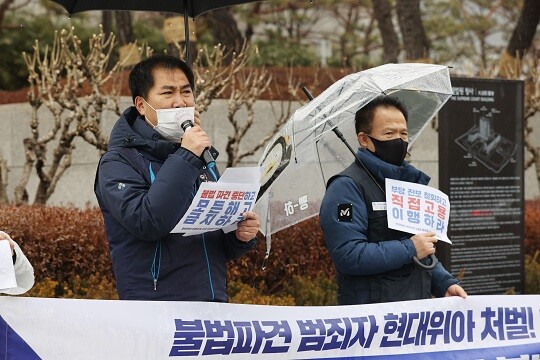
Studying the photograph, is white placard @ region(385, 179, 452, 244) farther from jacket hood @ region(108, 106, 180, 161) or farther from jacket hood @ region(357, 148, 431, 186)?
jacket hood @ region(108, 106, 180, 161)

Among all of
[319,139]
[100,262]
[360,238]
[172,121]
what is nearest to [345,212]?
[360,238]

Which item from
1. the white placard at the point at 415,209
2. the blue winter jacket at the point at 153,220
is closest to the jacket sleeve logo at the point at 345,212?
the white placard at the point at 415,209

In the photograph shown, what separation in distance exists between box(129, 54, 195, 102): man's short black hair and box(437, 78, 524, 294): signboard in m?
4.52

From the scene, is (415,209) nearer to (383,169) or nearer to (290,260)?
(383,169)

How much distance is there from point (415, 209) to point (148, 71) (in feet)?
4.52

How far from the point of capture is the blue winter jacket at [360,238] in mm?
4547

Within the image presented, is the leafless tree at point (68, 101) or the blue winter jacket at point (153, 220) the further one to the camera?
the leafless tree at point (68, 101)

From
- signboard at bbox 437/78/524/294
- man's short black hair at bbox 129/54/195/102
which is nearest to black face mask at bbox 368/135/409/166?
Result: man's short black hair at bbox 129/54/195/102

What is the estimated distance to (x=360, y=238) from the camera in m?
4.61

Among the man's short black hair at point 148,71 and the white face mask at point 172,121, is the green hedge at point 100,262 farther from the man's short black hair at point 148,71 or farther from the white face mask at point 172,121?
the white face mask at point 172,121

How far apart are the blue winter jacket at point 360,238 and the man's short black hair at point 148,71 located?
0.86 m

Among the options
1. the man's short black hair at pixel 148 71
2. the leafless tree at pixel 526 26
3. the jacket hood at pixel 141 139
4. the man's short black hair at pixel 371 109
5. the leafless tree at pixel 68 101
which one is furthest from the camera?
the leafless tree at pixel 526 26

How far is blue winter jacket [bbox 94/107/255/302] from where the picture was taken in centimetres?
390

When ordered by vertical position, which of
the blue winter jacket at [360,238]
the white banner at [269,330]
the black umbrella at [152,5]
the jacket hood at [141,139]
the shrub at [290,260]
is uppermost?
the black umbrella at [152,5]
